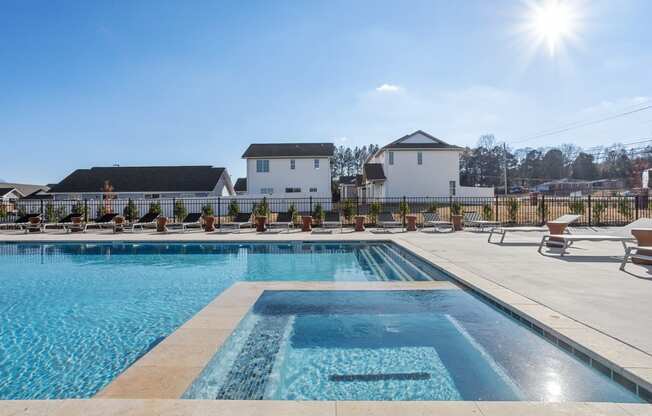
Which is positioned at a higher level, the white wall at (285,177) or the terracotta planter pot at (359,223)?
the white wall at (285,177)

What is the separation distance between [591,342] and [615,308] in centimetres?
159

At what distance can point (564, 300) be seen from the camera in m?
5.03

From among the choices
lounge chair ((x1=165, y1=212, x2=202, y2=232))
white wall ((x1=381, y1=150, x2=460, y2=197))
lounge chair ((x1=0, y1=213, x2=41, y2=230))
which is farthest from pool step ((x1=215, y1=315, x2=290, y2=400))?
white wall ((x1=381, y1=150, x2=460, y2=197))

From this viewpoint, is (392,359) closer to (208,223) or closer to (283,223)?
(283,223)

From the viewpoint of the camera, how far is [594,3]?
420 inches

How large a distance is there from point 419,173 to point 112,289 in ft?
100

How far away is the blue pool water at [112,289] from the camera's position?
3941mm

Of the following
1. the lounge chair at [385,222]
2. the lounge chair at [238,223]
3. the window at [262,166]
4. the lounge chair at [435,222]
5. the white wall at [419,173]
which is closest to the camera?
the lounge chair at [435,222]

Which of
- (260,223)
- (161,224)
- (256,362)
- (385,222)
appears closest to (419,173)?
(385,222)

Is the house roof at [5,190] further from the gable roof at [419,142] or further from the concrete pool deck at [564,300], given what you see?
the concrete pool deck at [564,300]

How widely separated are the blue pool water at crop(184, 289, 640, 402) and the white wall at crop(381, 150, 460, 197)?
29.7m

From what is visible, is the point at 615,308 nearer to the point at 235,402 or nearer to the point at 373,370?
the point at 373,370

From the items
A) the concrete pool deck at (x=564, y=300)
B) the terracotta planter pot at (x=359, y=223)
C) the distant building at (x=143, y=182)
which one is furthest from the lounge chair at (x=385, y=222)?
the distant building at (x=143, y=182)

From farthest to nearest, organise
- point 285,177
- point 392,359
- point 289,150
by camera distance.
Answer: point 289,150 < point 285,177 < point 392,359
